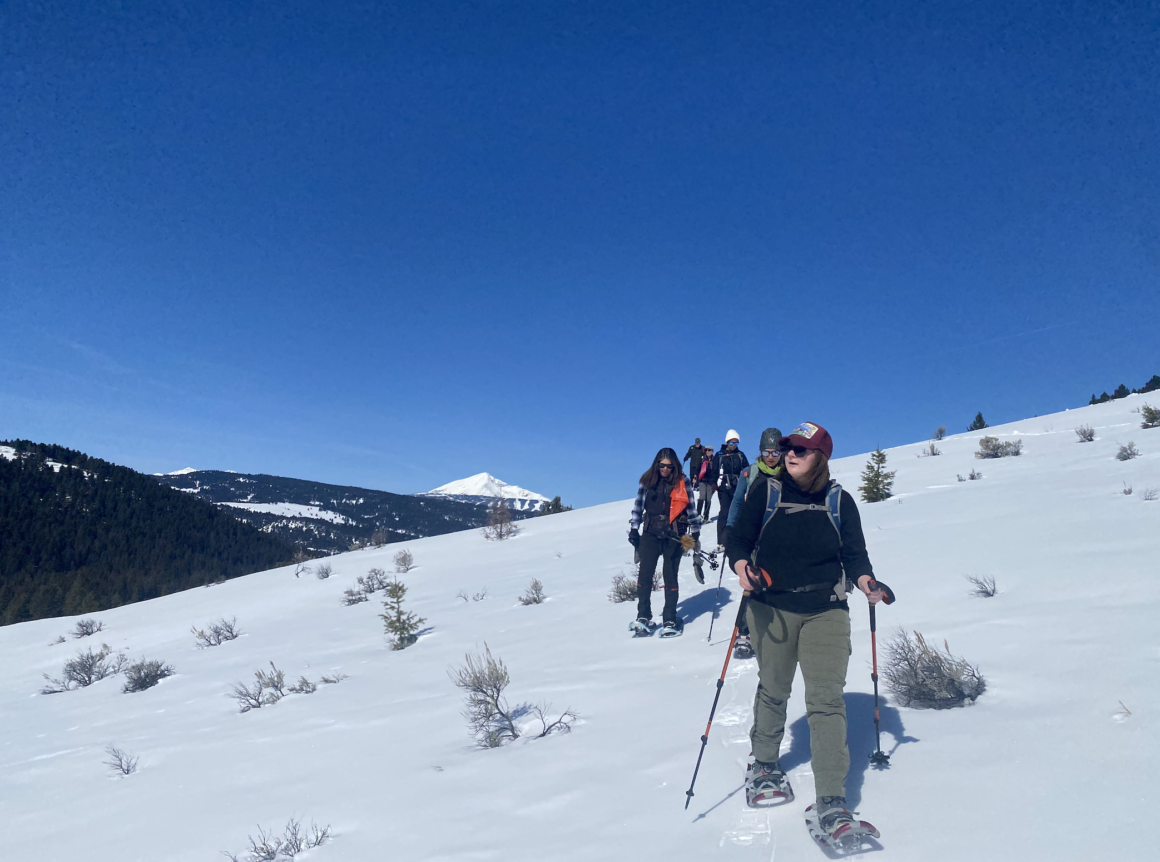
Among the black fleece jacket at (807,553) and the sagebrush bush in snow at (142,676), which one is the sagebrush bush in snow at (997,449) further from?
the sagebrush bush in snow at (142,676)

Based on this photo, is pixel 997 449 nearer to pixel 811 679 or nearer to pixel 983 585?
pixel 983 585

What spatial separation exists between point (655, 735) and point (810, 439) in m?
2.37

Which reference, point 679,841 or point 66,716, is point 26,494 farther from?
point 679,841

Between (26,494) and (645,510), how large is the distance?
377ft

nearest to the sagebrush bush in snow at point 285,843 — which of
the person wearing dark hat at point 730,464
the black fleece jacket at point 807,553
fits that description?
the black fleece jacket at point 807,553

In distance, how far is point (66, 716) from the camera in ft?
27.1

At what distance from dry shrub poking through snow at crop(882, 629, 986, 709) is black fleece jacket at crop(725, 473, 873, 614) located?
1171 mm

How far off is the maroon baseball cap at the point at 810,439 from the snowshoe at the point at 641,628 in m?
3.73

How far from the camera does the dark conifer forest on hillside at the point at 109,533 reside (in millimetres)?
75562

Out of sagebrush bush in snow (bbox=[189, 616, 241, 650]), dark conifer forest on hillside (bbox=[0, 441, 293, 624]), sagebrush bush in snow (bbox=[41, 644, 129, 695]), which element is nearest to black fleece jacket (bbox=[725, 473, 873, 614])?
sagebrush bush in snow (bbox=[189, 616, 241, 650])

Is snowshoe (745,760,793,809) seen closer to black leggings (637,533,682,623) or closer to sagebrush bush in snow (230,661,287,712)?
black leggings (637,533,682,623)

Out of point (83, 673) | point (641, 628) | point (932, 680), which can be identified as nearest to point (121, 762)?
point (641, 628)

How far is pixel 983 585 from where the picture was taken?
513cm

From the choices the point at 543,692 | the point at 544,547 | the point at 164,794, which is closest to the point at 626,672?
the point at 543,692
